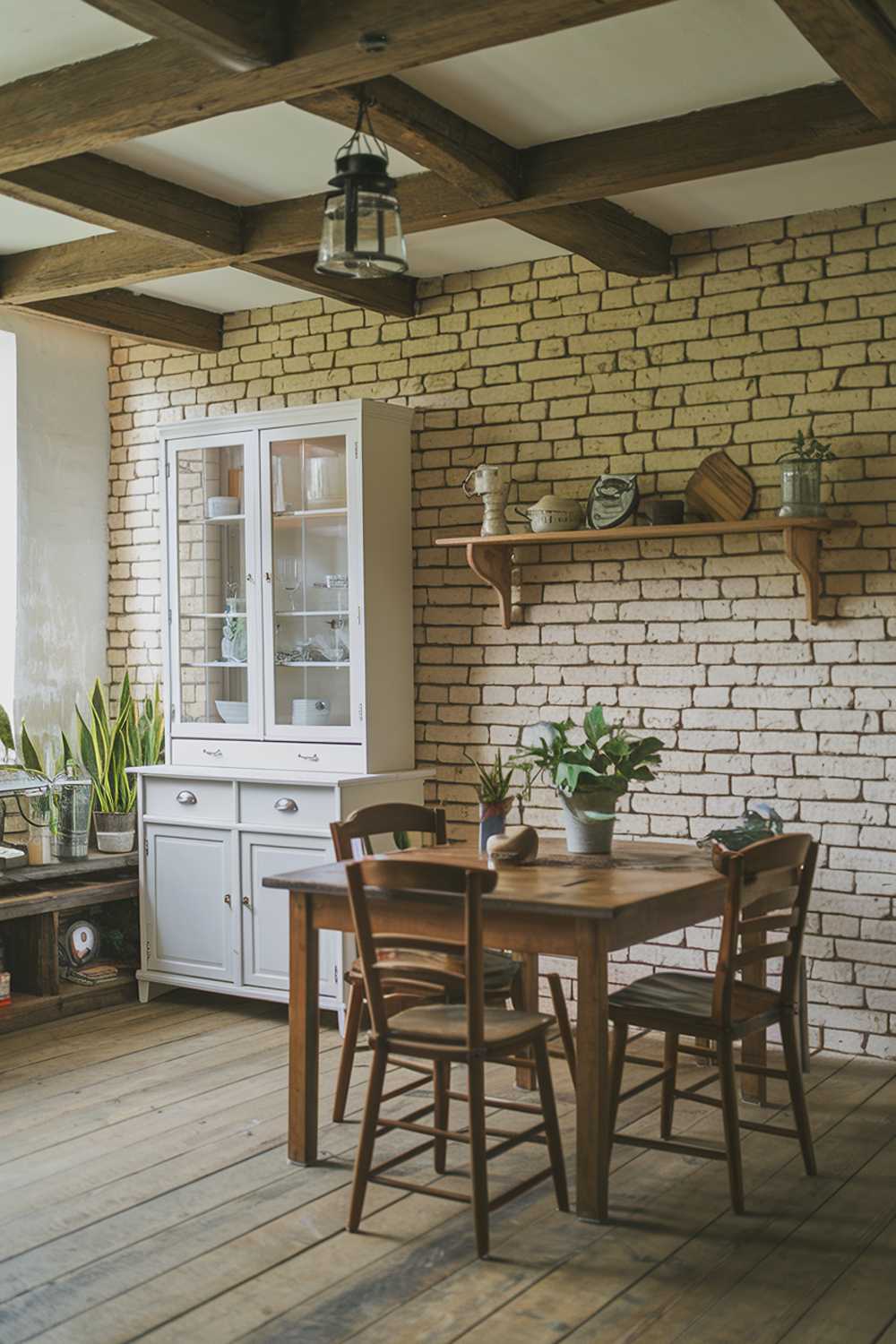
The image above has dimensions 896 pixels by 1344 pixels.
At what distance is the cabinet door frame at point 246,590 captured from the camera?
18.9 ft

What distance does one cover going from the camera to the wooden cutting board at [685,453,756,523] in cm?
502

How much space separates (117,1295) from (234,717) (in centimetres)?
297

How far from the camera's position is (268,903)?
548cm

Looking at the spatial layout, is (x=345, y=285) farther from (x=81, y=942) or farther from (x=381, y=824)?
(x=81, y=942)

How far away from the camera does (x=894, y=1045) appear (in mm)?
4824

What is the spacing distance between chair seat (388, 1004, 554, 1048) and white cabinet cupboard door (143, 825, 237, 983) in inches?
84.1

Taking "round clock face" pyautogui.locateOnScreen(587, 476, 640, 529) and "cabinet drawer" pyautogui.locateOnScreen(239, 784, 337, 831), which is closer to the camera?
"round clock face" pyautogui.locateOnScreen(587, 476, 640, 529)

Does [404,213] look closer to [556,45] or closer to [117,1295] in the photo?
[556,45]

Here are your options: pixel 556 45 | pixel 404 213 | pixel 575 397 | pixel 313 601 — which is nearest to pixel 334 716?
pixel 313 601

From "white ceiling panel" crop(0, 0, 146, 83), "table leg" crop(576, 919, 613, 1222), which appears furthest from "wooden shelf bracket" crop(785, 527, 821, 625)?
"white ceiling panel" crop(0, 0, 146, 83)

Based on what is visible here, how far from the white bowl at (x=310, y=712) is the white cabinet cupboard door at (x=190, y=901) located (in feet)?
1.76

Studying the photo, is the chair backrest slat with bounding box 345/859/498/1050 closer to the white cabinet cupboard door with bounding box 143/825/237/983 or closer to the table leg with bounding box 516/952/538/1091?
the table leg with bounding box 516/952/538/1091

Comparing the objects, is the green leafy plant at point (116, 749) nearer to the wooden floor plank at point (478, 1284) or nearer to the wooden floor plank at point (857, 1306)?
the wooden floor plank at point (478, 1284)

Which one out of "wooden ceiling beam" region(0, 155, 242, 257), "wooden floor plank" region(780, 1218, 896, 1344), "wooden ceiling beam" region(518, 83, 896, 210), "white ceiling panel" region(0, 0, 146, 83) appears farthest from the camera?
"wooden ceiling beam" region(0, 155, 242, 257)
